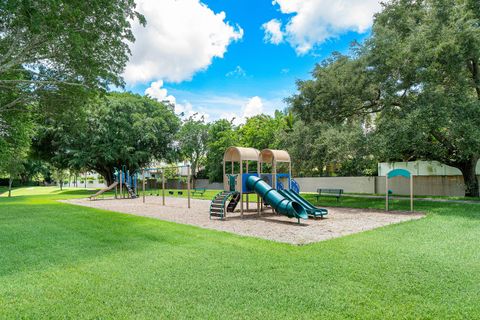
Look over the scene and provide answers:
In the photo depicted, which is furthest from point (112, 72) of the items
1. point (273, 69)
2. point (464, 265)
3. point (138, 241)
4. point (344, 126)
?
point (464, 265)

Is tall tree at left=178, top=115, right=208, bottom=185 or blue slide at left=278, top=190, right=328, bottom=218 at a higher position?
tall tree at left=178, top=115, right=208, bottom=185

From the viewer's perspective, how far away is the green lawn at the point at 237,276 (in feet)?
12.3

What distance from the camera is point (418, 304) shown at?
384cm

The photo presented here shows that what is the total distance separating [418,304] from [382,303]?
412 millimetres

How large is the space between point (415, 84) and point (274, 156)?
7.52m

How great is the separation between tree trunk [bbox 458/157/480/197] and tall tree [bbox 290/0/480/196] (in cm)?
6

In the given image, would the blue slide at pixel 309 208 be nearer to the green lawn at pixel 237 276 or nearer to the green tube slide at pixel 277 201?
the green tube slide at pixel 277 201

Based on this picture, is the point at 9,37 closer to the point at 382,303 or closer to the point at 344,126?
the point at 382,303

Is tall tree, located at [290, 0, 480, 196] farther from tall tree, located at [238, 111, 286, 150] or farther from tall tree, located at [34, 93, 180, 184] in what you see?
tall tree, located at [34, 93, 180, 184]

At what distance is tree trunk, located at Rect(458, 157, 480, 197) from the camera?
17438mm

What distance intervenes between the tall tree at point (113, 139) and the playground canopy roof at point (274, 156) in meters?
20.3

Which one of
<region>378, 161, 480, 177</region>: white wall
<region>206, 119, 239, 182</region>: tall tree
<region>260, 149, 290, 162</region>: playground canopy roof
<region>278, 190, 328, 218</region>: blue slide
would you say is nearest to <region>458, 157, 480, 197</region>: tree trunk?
<region>378, 161, 480, 177</region>: white wall

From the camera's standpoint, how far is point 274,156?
44.4 feet

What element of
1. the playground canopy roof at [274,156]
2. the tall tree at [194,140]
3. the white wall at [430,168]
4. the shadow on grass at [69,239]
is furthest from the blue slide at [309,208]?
the tall tree at [194,140]
